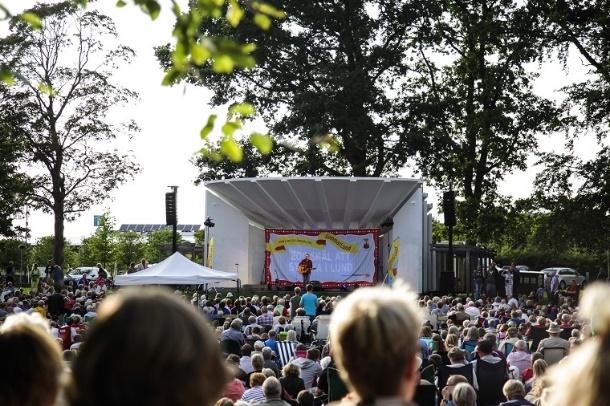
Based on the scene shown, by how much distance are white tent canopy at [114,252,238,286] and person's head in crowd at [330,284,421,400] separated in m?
18.9

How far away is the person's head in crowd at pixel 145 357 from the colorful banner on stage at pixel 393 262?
3346cm

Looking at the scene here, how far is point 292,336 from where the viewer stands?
14328 mm

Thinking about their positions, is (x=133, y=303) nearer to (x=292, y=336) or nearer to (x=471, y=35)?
(x=292, y=336)

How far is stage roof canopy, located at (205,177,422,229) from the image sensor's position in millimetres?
34188

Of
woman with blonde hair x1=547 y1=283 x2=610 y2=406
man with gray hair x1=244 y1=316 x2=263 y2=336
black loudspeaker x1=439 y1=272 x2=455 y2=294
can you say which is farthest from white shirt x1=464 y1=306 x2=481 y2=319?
woman with blonde hair x1=547 y1=283 x2=610 y2=406

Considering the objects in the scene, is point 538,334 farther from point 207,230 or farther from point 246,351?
point 207,230

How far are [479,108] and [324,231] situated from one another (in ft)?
30.2

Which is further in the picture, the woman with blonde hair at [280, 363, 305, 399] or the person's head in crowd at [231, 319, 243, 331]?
the person's head in crowd at [231, 319, 243, 331]

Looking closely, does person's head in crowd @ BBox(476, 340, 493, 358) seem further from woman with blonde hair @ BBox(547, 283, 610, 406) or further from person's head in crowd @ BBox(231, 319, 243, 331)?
woman with blonde hair @ BBox(547, 283, 610, 406)

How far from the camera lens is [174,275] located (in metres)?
21.3

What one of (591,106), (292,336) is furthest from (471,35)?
(292,336)

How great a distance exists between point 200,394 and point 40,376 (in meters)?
0.69

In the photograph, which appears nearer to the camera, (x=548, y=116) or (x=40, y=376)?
(x=40, y=376)

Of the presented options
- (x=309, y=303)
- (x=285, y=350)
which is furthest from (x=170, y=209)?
(x=285, y=350)
